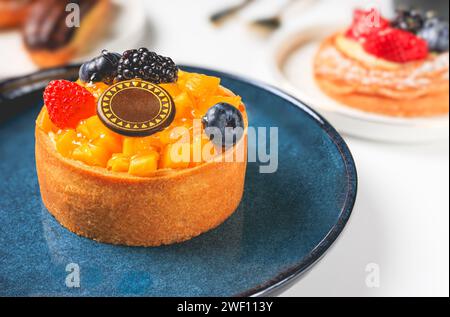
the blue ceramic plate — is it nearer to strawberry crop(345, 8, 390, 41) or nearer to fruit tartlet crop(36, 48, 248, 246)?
fruit tartlet crop(36, 48, 248, 246)

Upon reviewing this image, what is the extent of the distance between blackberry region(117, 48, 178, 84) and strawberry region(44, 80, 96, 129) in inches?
6.3

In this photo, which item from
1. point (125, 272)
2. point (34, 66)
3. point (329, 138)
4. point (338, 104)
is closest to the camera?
point (125, 272)

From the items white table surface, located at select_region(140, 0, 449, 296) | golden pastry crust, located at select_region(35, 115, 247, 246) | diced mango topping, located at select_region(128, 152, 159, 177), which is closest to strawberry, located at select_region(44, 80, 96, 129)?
golden pastry crust, located at select_region(35, 115, 247, 246)

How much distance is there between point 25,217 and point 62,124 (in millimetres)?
383

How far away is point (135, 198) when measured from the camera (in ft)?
6.40

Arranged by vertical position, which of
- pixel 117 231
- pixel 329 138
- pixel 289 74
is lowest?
pixel 117 231

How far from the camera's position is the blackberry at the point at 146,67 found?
2061mm

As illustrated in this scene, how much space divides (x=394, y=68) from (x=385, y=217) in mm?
824

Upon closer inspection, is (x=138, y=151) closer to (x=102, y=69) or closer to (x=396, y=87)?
(x=102, y=69)

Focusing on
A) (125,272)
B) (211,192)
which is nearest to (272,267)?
(211,192)

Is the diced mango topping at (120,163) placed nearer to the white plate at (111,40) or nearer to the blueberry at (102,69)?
the blueberry at (102,69)

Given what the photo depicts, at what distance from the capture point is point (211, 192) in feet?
6.73
